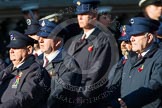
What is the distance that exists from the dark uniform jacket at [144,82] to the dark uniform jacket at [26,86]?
0.95m

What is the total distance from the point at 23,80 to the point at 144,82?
142 cm

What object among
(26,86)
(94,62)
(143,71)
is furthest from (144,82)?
(26,86)

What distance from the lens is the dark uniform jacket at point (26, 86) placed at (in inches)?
309

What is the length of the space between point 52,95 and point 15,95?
1.91 feet

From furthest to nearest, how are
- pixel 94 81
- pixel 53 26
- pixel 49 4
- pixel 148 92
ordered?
pixel 49 4, pixel 53 26, pixel 94 81, pixel 148 92

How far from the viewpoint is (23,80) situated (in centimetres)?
806

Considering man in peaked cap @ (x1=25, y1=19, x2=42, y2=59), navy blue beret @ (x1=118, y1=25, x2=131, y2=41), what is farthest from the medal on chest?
navy blue beret @ (x1=118, y1=25, x2=131, y2=41)

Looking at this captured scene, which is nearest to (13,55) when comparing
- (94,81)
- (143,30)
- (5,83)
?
(5,83)

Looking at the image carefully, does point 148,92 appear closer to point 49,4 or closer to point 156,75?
point 156,75

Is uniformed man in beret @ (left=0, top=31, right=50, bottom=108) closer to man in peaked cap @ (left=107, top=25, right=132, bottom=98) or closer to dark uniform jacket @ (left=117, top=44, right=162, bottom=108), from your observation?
man in peaked cap @ (left=107, top=25, right=132, bottom=98)

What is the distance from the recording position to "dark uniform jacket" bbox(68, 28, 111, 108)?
27.0ft

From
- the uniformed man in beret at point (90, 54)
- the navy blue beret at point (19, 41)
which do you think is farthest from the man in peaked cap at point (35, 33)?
the uniformed man in beret at point (90, 54)

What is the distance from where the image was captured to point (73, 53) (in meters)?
8.58

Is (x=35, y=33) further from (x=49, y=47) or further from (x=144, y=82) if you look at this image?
(x=144, y=82)
